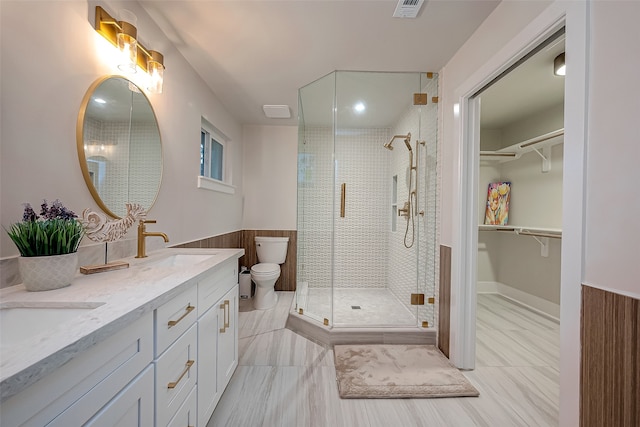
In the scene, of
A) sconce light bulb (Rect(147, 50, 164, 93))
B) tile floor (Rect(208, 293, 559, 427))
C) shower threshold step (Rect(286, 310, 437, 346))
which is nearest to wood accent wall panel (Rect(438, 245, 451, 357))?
shower threshold step (Rect(286, 310, 437, 346))

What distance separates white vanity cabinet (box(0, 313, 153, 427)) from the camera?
19.1 inches

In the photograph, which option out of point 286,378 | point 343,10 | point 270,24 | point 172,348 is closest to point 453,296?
point 286,378

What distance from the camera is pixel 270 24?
170 cm

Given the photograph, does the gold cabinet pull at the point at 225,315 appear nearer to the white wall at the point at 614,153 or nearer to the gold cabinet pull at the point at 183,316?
the gold cabinet pull at the point at 183,316

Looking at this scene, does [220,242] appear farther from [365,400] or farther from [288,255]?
[365,400]

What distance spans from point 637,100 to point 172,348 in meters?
1.82

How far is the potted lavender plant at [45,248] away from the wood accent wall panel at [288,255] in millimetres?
2798

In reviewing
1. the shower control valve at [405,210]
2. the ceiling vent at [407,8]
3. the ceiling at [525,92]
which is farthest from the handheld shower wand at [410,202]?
the ceiling vent at [407,8]

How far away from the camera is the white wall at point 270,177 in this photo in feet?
12.4

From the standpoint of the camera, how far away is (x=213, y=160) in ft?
10.00

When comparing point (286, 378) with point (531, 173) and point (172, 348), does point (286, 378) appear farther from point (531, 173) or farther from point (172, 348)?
point (531, 173)

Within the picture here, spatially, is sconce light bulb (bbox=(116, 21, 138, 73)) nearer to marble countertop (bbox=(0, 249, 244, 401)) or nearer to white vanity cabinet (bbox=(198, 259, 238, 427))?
marble countertop (bbox=(0, 249, 244, 401))

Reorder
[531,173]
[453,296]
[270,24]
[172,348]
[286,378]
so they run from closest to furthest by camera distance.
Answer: [172,348], [270,24], [286,378], [453,296], [531,173]

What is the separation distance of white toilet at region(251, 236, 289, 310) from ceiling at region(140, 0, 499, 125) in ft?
6.24
